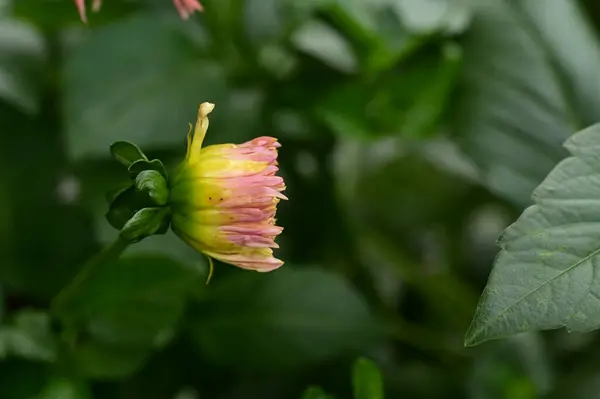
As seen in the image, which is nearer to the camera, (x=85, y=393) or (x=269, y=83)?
(x=85, y=393)

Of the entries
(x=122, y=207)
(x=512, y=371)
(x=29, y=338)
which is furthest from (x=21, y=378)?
(x=512, y=371)

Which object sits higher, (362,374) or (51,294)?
(362,374)

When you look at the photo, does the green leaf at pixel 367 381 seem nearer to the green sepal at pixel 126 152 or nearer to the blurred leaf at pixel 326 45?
the green sepal at pixel 126 152

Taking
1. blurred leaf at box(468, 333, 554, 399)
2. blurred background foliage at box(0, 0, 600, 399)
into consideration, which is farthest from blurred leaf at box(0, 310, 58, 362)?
blurred leaf at box(468, 333, 554, 399)

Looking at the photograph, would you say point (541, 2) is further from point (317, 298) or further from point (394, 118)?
point (317, 298)

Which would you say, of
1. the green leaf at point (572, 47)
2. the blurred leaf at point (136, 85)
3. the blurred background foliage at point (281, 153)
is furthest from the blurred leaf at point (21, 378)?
the green leaf at point (572, 47)

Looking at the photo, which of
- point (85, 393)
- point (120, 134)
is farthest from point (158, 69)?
point (85, 393)
